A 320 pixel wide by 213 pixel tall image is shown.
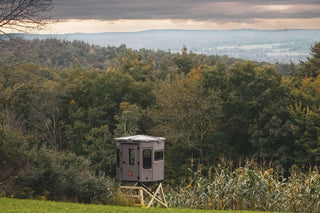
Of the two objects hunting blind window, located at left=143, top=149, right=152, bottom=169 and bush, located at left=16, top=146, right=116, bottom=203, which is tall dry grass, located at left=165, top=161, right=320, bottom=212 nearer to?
bush, located at left=16, top=146, right=116, bottom=203

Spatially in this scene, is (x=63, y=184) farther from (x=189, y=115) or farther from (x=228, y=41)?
(x=228, y=41)

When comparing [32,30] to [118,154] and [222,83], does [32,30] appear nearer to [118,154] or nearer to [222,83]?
[118,154]

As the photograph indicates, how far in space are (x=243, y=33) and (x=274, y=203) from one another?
280ft

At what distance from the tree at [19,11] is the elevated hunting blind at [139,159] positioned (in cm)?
904

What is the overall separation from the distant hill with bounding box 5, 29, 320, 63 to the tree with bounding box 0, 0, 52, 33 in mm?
60640

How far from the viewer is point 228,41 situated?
9419 centimetres

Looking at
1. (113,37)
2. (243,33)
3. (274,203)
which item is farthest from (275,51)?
(274,203)

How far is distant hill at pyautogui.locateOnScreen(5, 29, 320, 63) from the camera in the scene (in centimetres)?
8000

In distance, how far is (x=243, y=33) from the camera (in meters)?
98.4

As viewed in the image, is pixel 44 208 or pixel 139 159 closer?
pixel 44 208

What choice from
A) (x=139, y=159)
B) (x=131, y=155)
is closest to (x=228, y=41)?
(x=131, y=155)

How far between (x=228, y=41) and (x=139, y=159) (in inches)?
2934

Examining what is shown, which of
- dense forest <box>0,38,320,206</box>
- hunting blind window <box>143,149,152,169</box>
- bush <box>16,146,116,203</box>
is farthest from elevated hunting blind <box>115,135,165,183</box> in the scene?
bush <box>16,146,116,203</box>

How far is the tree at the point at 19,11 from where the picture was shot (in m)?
14.5
